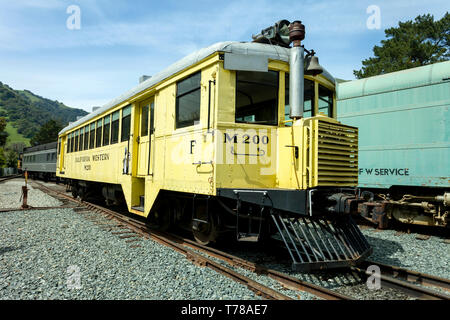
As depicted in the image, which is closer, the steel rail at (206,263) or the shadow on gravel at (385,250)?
the steel rail at (206,263)

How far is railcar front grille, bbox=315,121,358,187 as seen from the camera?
13.9 feet

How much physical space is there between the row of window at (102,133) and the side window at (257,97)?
11.9ft

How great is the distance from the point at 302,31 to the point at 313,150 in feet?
6.26

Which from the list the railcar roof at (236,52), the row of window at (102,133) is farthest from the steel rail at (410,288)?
the row of window at (102,133)

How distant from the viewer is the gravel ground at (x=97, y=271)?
380 cm

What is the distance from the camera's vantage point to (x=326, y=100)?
18.9ft

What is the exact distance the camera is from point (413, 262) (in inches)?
206

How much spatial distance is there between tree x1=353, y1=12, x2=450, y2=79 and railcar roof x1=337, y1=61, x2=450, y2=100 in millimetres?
13573

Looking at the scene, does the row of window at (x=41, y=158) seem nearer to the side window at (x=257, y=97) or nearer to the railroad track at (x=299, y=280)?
the railroad track at (x=299, y=280)

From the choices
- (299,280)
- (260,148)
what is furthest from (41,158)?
(299,280)

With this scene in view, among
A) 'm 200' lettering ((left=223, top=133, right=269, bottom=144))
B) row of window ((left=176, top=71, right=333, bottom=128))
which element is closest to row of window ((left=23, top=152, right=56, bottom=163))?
row of window ((left=176, top=71, right=333, bottom=128))

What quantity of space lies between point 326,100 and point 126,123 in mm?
4764

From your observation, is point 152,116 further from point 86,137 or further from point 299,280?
point 86,137
